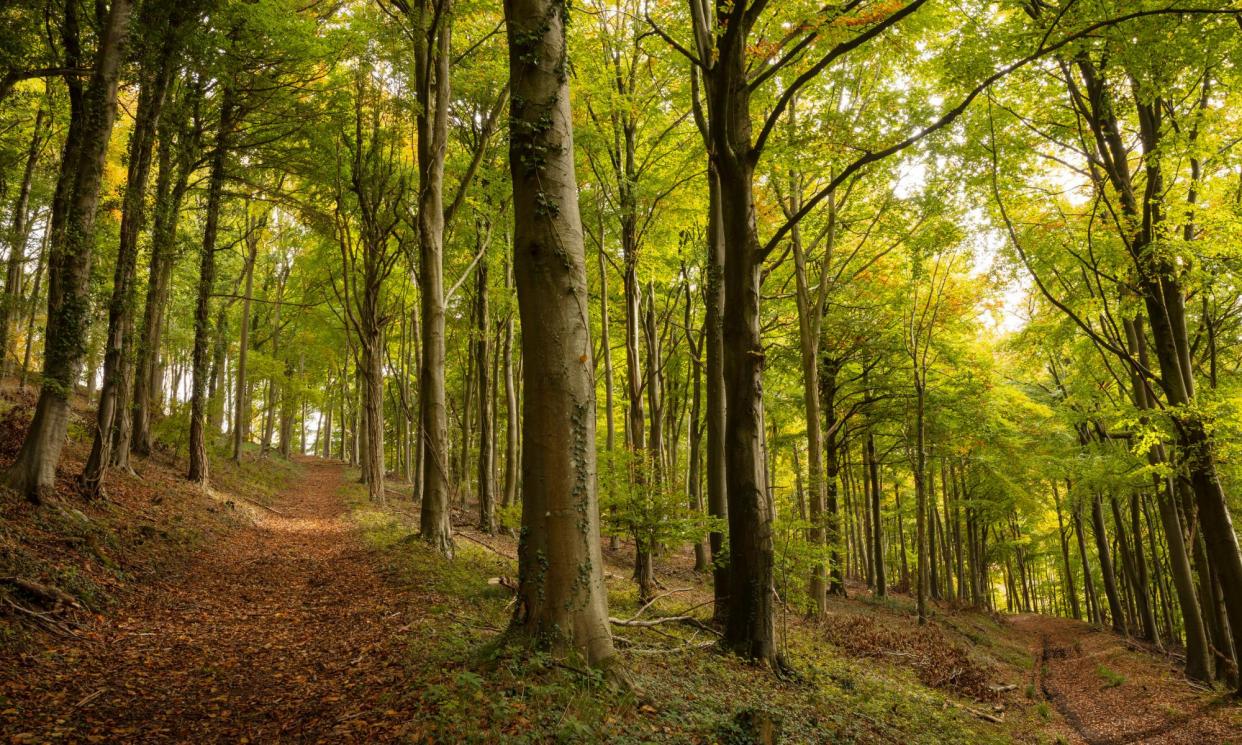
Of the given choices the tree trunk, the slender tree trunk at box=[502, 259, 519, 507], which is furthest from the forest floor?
the slender tree trunk at box=[502, 259, 519, 507]

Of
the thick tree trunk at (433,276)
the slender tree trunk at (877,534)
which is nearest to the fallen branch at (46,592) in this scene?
the thick tree trunk at (433,276)

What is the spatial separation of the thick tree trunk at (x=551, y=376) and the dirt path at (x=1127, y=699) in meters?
10.1

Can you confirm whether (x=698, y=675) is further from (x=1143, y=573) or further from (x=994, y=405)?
(x=1143, y=573)

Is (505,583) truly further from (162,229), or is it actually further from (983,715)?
(162,229)

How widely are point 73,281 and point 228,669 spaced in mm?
6020

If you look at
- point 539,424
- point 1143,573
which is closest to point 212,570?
point 539,424

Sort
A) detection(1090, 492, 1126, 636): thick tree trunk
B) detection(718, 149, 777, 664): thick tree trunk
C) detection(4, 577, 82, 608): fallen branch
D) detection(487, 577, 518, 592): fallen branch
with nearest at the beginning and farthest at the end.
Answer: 1. detection(4, 577, 82, 608): fallen branch
2. detection(718, 149, 777, 664): thick tree trunk
3. detection(487, 577, 518, 592): fallen branch
4. detection(1090, 492, 1126, 636): thick tree trunk

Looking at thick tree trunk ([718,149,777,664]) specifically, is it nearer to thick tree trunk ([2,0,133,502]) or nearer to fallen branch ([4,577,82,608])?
fallen branch ([4,577,82,608])

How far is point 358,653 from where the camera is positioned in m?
5.46

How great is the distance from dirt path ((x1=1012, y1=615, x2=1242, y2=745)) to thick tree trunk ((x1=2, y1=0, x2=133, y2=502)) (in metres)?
15.5

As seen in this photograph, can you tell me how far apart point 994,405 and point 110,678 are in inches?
827

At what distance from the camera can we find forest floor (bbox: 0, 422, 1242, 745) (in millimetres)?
4086

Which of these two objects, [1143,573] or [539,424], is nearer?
[539,424]

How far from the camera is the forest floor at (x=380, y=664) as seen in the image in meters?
4.09
